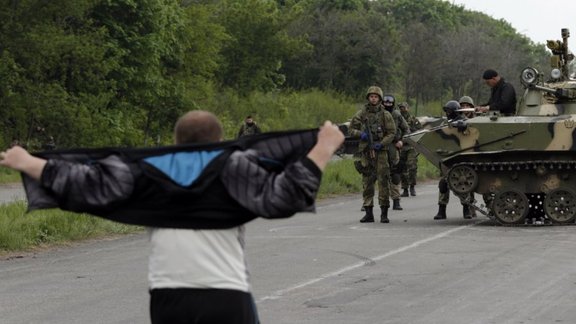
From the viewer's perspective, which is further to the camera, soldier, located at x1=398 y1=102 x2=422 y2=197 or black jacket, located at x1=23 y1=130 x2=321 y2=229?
soldier, located at x1=398 y1=102 x2=422 y2=197

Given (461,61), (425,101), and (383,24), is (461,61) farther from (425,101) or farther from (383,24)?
(383,24)

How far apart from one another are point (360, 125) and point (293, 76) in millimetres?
50333

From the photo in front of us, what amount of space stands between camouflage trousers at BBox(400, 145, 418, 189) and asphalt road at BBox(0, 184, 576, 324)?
657 centimetres

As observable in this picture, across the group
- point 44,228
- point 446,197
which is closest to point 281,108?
point 446,197

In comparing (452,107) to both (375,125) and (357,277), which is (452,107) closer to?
(375,125)

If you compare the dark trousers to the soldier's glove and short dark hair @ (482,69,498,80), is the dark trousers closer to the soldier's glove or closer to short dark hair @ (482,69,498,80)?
the soldier's glove

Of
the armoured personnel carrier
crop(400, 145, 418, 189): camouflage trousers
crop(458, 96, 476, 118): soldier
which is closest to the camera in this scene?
the armoured personnel carrier

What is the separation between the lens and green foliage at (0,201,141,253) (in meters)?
16.7

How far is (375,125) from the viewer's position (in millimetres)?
19562

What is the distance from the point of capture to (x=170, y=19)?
46.8 m

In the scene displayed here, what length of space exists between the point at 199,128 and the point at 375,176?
45.8 ft

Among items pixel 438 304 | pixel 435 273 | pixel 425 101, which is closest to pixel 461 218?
pixel 435 273

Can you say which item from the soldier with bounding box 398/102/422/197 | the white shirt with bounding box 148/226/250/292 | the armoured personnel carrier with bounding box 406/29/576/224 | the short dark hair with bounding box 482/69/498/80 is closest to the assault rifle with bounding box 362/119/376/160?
the armoured personnel carrier with bounding box 406/29/576/224

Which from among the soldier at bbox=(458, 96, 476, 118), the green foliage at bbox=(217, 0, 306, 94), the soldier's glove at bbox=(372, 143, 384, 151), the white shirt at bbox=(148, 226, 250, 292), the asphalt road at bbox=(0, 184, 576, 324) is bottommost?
the asphalt road at bbox=(0, 184, 576, 324)
